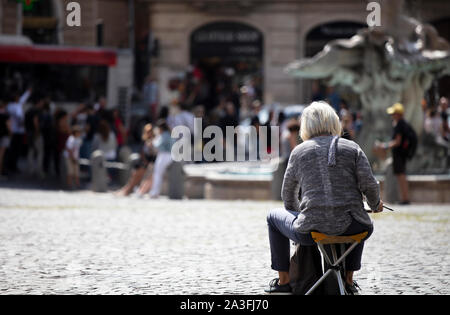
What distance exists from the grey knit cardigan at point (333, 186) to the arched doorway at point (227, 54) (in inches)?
1194

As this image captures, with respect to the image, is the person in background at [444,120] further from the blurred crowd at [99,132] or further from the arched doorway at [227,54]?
the arched doorway at [227,54]

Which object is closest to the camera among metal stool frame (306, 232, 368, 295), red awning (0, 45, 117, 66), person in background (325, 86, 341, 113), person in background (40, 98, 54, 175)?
metal stool frame (306, 232, 368, 295)

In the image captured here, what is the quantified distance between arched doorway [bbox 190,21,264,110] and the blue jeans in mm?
29888

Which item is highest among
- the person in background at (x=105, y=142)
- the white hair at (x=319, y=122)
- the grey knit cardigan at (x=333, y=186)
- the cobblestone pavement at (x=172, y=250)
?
the white hair at (x=319, y=122)

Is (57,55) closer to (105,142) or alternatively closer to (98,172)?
(105,142)

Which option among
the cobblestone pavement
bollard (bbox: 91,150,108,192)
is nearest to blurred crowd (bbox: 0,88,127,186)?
bollard (bbox: 91,150,108,192)

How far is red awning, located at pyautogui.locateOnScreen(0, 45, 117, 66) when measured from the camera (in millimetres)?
29656

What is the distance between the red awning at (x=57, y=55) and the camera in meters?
29.7

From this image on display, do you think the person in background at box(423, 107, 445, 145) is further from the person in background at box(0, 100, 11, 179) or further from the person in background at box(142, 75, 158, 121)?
the person in background at box(142, 75, 158, 121)

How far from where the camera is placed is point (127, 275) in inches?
329

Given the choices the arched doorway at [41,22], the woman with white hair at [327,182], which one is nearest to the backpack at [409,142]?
the woman with white hair at [327,182]

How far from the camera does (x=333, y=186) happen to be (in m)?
6.56
